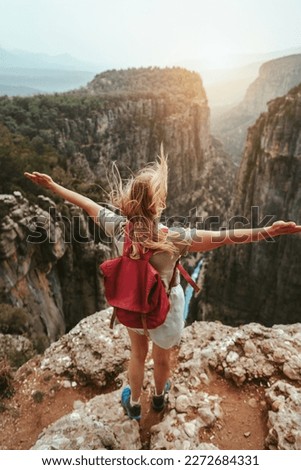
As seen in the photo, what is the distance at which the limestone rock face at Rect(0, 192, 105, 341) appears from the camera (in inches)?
455

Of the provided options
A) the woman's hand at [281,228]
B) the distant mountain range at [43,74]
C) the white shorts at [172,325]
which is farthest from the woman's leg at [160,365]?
the distant mountain range at [43,74]

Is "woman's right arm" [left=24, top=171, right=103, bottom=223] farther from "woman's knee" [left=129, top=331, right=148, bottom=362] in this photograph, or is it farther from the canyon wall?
the canyon wall

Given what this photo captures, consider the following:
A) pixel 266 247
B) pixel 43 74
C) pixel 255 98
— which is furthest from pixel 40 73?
pixel 255 98

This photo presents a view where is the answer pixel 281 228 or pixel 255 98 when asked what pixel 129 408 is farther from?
pixel 255 98

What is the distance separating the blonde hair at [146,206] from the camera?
8.05 feet

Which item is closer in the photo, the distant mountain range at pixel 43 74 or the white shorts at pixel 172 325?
the white shorts at pixel 172 325

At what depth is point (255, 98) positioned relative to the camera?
137125 millimetres

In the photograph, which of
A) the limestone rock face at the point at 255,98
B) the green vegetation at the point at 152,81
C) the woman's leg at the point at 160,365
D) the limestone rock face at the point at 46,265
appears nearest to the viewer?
the woman's leg at the point at 160,365

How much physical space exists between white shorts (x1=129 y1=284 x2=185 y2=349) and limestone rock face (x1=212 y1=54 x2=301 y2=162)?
97571mm

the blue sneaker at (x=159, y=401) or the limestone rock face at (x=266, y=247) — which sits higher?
the blue sneaker at (x=159, y=401)

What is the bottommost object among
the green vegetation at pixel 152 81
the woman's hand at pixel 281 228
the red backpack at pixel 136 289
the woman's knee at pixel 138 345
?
the woman's knee at pixel 138 345

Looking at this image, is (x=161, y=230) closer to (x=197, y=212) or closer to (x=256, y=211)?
(x=256, y=211)

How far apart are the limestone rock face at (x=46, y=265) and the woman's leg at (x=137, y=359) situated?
8.59 meters

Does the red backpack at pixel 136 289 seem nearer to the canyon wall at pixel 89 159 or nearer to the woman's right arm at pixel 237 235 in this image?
the woman's right arm at pixel 237 235
